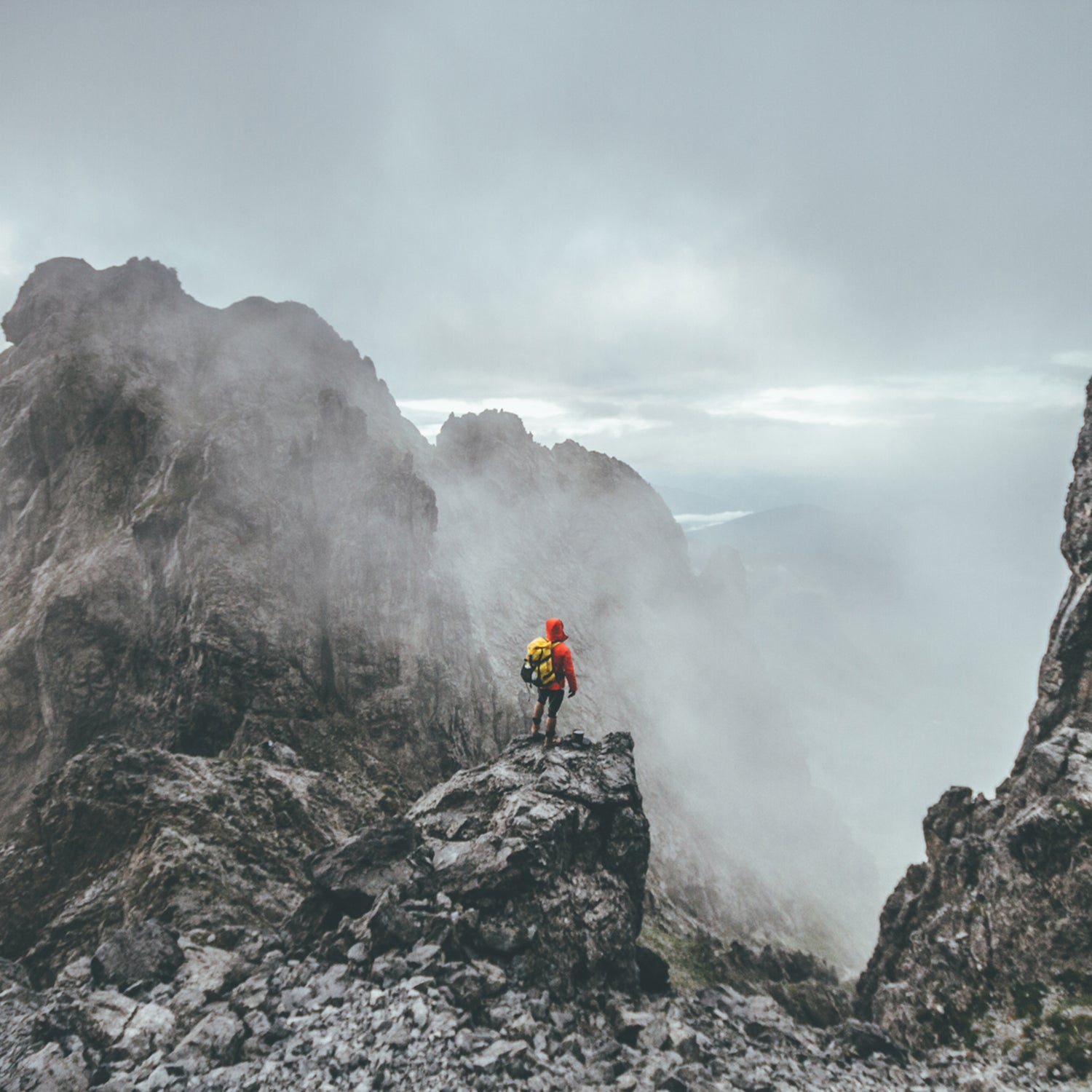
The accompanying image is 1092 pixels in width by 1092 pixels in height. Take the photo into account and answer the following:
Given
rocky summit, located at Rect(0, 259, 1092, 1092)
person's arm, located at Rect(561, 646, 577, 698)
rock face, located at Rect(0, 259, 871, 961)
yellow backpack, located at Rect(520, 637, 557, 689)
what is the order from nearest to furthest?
1. rocky summit, located at Rect(0, 259, 1092, 1092)
2. person's arm, located at Rect(561, 646, 577, 698)
3. yellow backpack, located at Rect(520, 637, 557, 689)
4. rock face, located at Rect(0, 259, 871, 961)

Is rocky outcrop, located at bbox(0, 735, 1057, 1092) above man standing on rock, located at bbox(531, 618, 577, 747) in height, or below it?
below

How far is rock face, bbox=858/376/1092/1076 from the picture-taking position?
2477 centimetres

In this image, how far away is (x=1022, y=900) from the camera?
91.4 ft

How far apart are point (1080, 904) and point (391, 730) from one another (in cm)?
5379

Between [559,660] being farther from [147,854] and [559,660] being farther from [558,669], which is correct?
[147,854]

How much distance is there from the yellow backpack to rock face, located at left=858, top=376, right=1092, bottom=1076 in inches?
927

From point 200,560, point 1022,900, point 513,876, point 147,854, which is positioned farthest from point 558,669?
point 200,560

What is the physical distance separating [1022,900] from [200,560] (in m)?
65.7

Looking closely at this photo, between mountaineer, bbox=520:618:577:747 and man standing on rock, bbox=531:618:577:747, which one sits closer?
man standing on rock, bbox=531:618:577:747

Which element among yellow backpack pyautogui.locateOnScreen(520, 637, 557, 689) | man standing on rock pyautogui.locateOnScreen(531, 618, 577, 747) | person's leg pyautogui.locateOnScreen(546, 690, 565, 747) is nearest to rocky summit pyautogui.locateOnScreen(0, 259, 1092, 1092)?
person's leg pyautogui.locateOnScreen(546, 690, 565, 747)

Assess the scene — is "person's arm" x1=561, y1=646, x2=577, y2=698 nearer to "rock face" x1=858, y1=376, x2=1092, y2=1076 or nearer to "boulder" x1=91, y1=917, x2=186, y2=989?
"boulder" x1=91, y1=917, x2=186, y2=989

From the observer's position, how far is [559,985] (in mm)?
22266

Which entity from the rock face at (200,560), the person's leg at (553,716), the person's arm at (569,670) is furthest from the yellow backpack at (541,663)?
the rock face at (200,560)

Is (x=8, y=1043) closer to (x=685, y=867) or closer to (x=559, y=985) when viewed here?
(x=559, y=985)
